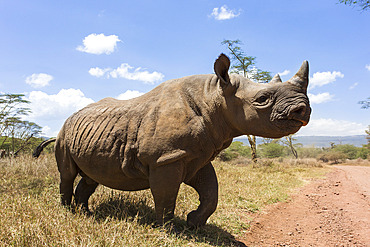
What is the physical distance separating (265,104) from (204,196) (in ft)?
4.61

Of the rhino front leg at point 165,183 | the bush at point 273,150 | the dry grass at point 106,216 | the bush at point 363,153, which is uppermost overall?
the rhino front leg at point 165,183

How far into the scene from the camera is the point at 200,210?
3.32 m

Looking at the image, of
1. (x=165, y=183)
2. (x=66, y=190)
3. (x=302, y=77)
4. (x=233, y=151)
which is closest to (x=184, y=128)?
(x=165, y=183)

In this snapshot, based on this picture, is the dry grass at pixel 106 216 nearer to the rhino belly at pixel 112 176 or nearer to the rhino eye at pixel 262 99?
the rhino belly at pixel 112 176

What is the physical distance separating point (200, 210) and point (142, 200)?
4.72 ft

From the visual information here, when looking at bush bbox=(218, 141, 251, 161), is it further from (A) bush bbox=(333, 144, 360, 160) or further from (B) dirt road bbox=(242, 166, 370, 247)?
(A) bush bbox=(333, 144, 360, 160)

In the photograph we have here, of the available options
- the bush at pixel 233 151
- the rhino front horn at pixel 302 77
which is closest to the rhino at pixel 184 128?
the rhino front horn at pixel 302 77

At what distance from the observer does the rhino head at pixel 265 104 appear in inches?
102

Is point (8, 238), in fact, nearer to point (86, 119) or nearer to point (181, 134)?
point (86, 119)

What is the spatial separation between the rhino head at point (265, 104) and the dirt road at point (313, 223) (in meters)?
1.77

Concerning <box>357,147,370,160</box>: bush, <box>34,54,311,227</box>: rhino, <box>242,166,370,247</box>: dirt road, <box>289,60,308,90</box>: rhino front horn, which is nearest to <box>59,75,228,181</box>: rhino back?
<box>34,54,311,227</box>: rhino

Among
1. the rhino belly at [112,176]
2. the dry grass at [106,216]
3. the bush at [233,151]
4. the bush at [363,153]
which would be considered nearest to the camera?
the dry grass at [106,216]

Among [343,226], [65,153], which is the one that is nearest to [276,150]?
[343,226]

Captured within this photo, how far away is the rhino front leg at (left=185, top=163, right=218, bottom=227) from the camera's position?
3.31m
